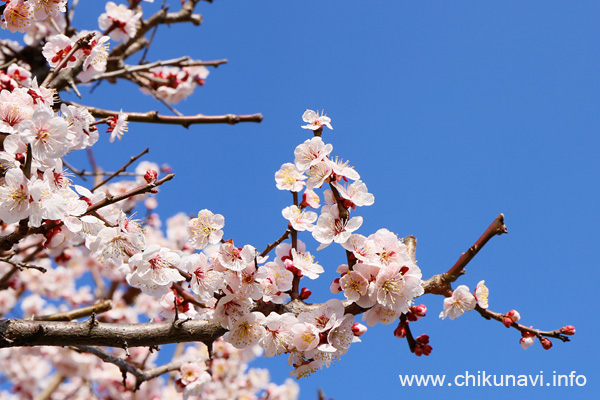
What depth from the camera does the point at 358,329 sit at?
2047 millimetres

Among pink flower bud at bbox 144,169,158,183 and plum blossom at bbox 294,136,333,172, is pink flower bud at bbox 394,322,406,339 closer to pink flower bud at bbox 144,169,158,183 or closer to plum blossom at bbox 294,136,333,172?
plum blossom at bbox 294,136,333,172

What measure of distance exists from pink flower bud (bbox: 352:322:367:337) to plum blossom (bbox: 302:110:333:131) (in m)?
0.87

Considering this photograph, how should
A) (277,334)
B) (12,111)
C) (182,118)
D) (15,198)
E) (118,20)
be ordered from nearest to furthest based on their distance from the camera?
(15,198) < (12,111) < (277,334) < (182,118) < (118,20)

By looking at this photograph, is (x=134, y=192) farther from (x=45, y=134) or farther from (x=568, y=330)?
(x=568, y=330)

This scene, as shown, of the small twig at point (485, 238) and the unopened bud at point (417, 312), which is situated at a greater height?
the small twig at point (485, 238)

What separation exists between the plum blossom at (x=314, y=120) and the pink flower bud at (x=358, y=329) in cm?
87

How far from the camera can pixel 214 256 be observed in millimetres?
1972

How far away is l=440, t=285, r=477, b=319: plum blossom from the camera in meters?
2.09

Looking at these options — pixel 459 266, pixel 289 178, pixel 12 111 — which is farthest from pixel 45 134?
pixel 459 266

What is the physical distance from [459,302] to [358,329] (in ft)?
1.54

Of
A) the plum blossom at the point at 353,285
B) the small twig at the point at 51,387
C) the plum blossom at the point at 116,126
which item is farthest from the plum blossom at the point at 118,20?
the small twig at the point at 51,387

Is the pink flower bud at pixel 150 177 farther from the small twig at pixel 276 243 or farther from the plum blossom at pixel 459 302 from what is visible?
the plum blossom at pixel 459 302

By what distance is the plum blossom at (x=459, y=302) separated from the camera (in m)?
2.09

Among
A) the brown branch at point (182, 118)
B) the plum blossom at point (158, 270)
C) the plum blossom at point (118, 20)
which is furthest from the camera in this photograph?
the plum blossom at point (118, 20)
